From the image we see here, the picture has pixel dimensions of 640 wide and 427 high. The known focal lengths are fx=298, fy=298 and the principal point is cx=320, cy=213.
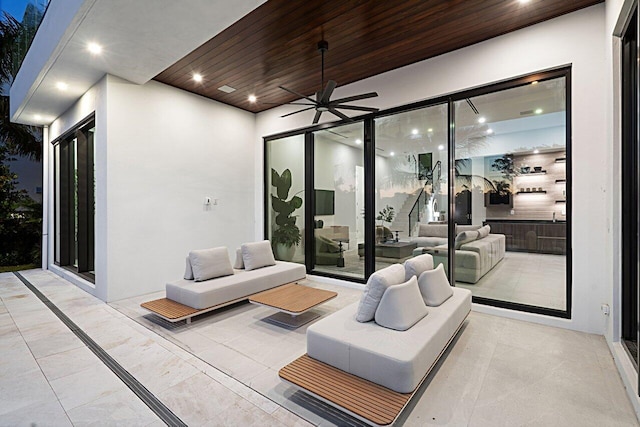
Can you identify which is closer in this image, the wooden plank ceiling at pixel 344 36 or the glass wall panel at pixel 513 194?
the wooden plank ceiling at pixel 344 36

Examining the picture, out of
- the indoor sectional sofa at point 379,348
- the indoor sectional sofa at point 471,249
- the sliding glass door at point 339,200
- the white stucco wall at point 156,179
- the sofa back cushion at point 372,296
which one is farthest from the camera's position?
the sliding glass door at point 339,200

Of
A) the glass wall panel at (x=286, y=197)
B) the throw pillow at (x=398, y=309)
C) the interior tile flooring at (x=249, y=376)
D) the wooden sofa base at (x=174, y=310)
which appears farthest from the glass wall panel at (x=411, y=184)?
the wooden sofa base at (x=174, y=310)

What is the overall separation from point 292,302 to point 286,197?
330cm

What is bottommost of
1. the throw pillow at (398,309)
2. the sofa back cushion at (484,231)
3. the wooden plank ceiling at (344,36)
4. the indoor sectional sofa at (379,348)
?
the indoor sectional sofa at (379,348)

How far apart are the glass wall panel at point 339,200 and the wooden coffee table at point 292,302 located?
65.6 inches

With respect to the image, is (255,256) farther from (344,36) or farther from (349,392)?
(344,36)

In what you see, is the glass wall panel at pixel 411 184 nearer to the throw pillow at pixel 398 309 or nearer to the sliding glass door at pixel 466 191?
the sliding glass door at pixel 466 191

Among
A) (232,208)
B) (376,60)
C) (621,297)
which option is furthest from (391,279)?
(232,208)

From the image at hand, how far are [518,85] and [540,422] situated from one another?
3693 mm

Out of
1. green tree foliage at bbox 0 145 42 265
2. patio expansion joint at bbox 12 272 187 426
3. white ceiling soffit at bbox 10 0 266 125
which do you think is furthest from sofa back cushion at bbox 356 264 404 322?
green tree foliage at bbox 0 145 42 265

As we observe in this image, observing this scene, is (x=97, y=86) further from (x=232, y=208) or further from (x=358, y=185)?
(x=358, y=185)

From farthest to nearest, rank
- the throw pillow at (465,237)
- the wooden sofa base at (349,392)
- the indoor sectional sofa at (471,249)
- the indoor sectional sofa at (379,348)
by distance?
the throw pillow at (465,237) → the indoor sectional sofa at (471,249) → the indoor sectional sofa at (379,348) → the wooden sofa base at (349,392)

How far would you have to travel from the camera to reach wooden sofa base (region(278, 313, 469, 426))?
1768mm

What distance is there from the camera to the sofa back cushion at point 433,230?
443 centimetres
